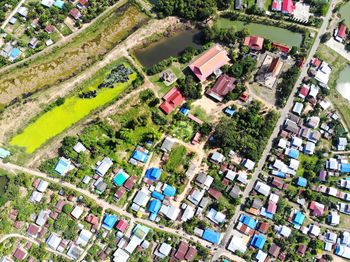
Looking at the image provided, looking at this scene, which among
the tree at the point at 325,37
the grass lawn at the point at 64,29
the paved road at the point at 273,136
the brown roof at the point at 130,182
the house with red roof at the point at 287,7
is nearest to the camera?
the paved road at the point at 273,136

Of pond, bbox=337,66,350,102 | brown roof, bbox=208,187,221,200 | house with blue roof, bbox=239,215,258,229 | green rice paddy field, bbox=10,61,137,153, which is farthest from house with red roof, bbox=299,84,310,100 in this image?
green rice paddy field, bbox=10,61,137,153

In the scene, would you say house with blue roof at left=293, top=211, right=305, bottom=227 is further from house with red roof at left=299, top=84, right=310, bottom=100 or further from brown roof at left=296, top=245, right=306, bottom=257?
house with red roof at left=299, top=84, right=310, bottom=100

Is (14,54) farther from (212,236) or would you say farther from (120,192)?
(212,236)

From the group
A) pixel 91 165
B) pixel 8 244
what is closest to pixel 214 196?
pixel 91 165

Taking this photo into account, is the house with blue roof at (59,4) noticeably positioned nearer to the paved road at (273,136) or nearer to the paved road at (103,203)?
the paved road at (103,203)

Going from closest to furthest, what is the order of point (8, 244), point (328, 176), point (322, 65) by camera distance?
point (8, 244) → point (328, 176) → point (322, 65)

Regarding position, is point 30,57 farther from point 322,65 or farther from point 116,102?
point 322,65

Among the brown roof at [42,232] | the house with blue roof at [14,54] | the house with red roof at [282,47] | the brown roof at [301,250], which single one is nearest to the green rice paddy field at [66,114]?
the house with blue roof at [14,54]
